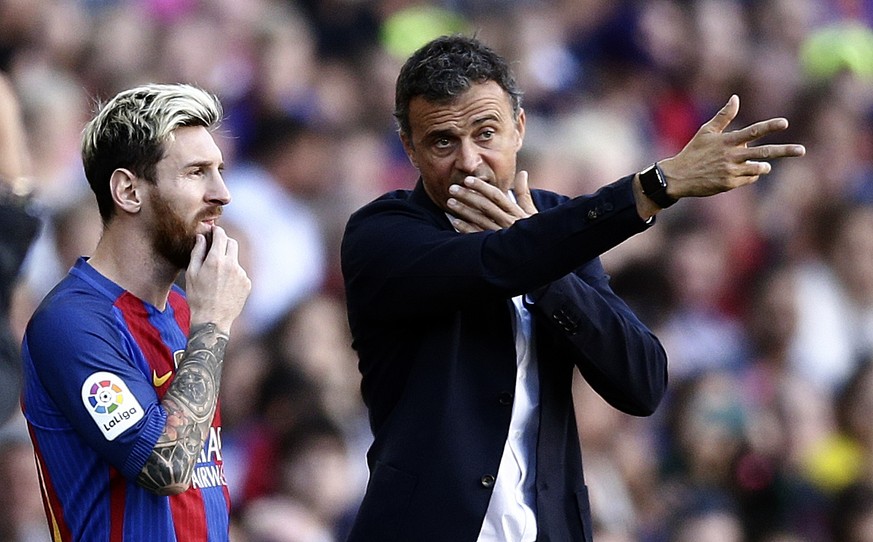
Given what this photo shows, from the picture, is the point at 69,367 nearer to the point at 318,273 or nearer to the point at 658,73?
the point at 318,273

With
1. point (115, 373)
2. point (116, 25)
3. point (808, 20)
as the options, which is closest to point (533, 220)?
point (115, 373)

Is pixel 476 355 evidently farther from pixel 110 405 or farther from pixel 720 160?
pixel 110 405

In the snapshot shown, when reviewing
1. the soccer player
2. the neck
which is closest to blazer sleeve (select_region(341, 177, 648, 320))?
the soccer player

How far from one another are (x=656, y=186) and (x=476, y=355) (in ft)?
1.92

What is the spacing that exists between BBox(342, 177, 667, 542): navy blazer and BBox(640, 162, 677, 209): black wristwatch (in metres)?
0.04

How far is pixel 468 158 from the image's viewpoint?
3.33m

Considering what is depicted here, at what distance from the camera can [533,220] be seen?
3117 mm

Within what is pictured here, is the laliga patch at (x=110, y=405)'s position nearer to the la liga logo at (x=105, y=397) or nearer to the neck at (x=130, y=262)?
the la liga logo at (x=105, y=397)

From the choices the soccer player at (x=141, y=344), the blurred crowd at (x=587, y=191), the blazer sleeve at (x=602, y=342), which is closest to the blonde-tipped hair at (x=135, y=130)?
the soccer player at (x=141, y=344)

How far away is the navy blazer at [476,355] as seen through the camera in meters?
3.10

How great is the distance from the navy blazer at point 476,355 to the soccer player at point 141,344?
404 mm

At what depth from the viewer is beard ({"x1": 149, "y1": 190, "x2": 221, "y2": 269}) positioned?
10.0ft

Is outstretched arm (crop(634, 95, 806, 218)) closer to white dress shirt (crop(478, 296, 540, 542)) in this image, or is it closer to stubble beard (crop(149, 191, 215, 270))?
white dress shirt (crop(478, 296, 540, 542))

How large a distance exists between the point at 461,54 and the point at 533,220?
0.54m
